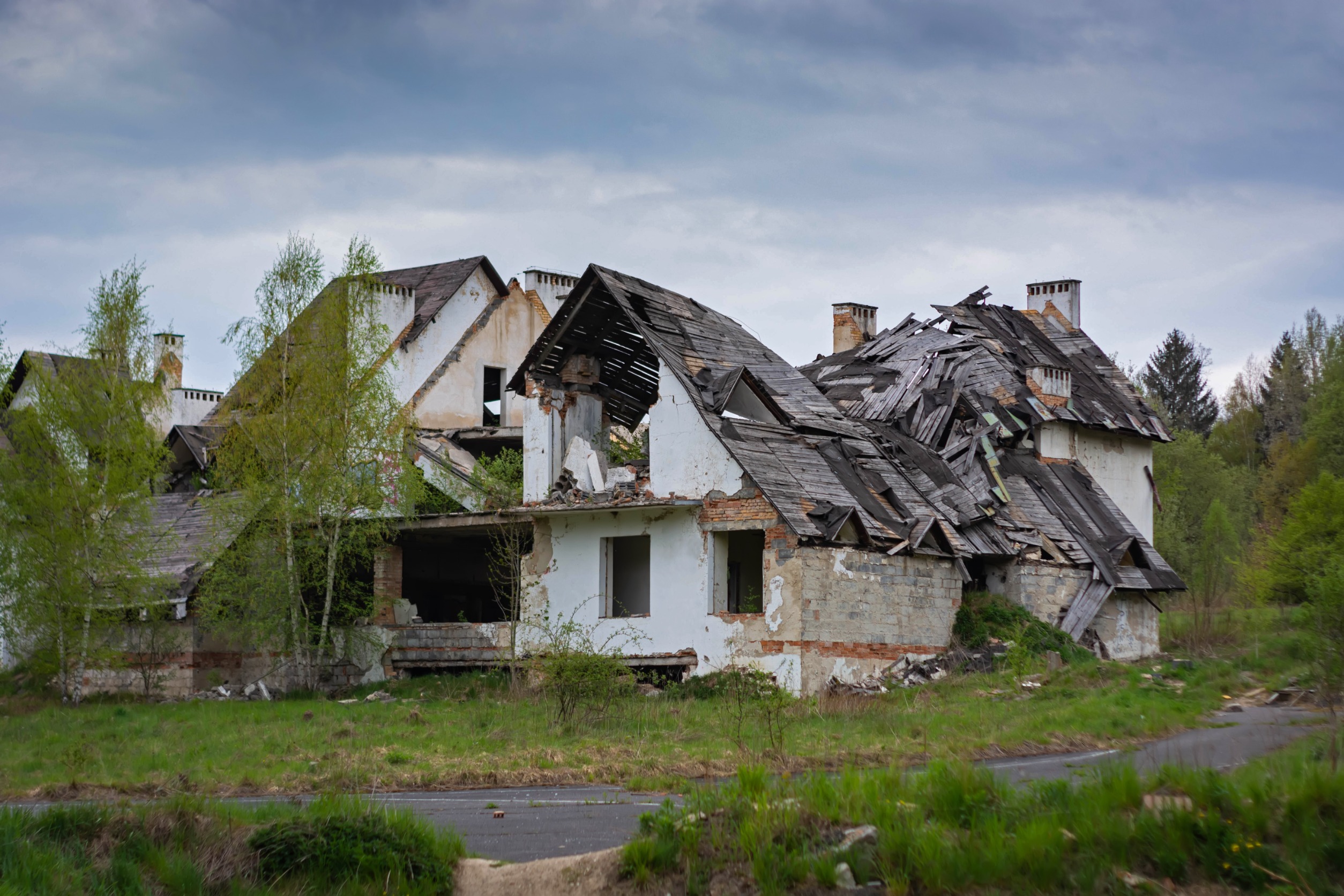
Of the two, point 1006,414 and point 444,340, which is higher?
point 444,340

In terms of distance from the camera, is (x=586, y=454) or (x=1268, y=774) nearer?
(x=1268, y=774)

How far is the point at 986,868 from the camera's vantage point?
7.88 meters

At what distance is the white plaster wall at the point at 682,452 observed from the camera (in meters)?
22.8

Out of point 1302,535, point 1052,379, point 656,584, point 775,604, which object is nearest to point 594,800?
point 775,604

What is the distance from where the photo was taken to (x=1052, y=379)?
3148 cm

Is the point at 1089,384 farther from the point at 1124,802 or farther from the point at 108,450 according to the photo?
the point at 1124,802

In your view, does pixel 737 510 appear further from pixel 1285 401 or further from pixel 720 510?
pixel 1285 401

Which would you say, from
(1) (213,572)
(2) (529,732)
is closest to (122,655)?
(1) (213,572)

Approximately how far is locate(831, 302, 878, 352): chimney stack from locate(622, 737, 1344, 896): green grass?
28.9 m

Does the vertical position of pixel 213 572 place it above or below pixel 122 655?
above

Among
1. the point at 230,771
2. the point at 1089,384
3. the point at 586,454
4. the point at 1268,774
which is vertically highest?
the point at 1089,384

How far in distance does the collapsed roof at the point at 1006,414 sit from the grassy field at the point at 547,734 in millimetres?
4663

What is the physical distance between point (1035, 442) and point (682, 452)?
11.4 metres

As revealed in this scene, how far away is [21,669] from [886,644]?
20.0 meters
